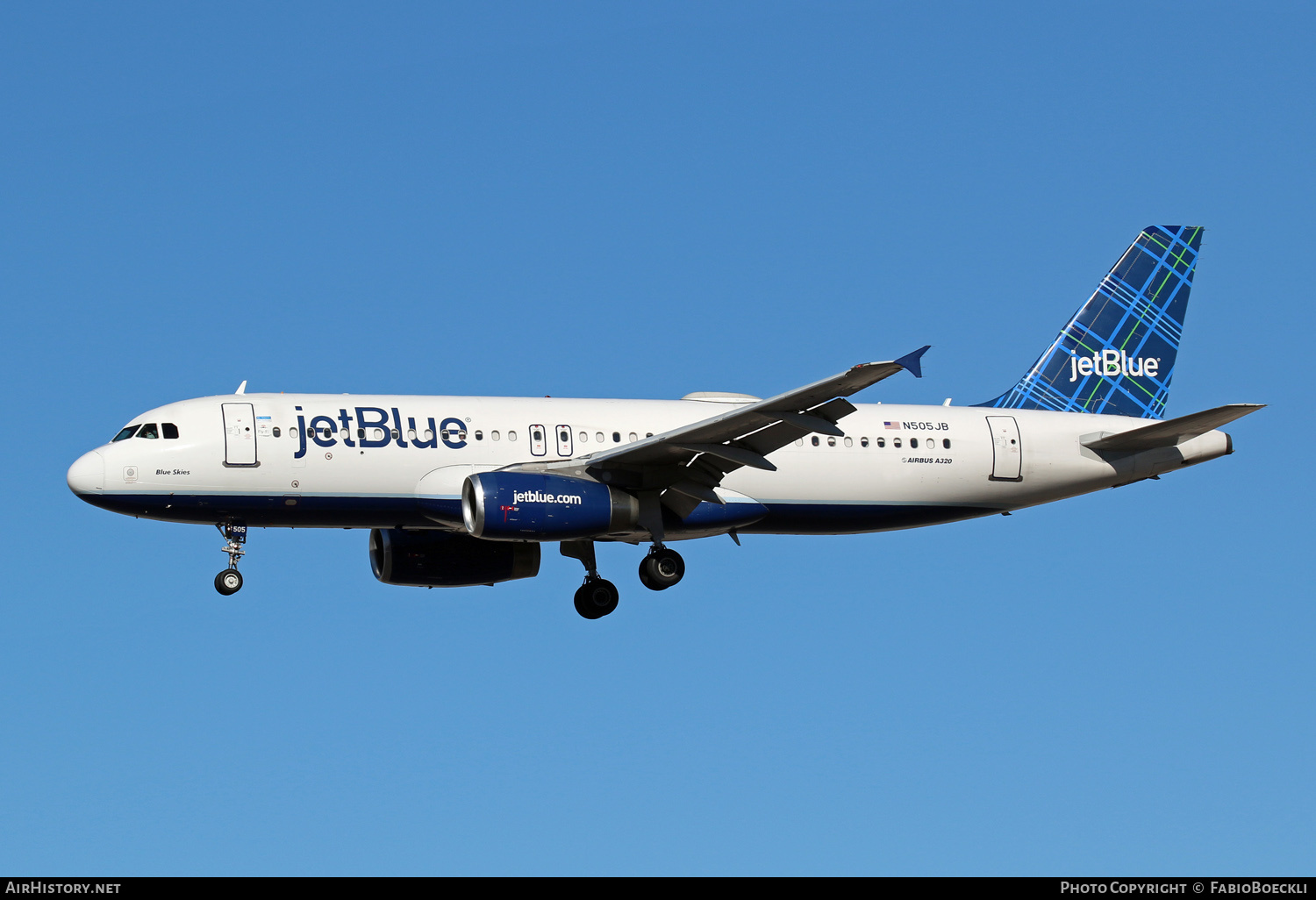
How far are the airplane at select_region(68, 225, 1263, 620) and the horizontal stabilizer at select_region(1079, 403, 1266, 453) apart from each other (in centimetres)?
6

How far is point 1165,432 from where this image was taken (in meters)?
38.6

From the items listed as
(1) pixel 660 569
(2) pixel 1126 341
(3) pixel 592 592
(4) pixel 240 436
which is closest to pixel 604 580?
(3) pixel 592 592

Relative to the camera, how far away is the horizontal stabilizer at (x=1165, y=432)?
119 ft

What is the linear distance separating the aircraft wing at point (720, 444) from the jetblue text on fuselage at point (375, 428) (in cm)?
226

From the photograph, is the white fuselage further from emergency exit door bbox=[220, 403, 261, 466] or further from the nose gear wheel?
the nose gear wheel

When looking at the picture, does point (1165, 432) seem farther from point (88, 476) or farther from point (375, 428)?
point (88, 476)

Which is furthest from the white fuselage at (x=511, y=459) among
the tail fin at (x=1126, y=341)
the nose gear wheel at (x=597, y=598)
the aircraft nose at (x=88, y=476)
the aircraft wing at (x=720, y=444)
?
the nose gear wheel at (x=597, y=598)

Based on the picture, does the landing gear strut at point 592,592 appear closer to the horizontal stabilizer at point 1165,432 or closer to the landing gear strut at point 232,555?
the landing gear strut at point 232,555

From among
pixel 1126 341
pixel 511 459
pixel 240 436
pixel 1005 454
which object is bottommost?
pixel 1005 454

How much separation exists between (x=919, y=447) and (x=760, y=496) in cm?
416

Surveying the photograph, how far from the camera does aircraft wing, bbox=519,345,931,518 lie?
3152 cm

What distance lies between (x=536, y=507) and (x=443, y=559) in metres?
5.69
